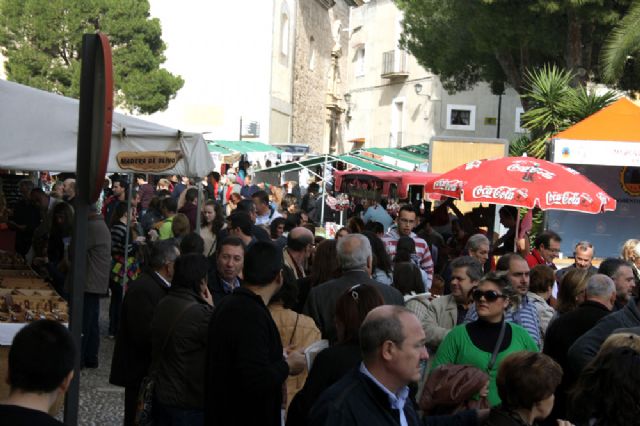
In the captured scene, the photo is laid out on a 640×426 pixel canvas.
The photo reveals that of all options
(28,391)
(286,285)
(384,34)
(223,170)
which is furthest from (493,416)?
(384,34)

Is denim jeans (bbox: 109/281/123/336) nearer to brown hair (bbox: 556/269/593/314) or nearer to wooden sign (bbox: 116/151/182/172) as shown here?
wooden sign (bbox: 116/151/182/172)

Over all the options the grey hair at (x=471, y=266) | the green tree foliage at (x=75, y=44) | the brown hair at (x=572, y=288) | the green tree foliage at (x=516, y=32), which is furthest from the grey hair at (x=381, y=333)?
the green tree foliage at (x=75, y=44)

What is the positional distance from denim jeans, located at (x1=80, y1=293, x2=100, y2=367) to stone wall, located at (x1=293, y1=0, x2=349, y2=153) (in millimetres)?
42554

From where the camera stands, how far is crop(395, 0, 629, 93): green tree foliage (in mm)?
27703

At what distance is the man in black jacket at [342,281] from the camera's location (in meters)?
6.29

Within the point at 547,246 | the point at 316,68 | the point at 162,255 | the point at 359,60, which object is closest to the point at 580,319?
the point at 162,255

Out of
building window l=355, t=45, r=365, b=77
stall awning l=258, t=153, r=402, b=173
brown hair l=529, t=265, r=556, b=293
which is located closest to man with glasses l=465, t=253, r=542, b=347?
brown hair l=529, t=265, r=556, b=293

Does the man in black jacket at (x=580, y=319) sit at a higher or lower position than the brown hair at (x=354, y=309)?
lower

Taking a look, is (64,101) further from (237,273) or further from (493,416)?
(493,416)

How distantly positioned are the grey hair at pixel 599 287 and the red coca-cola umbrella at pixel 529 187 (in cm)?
395

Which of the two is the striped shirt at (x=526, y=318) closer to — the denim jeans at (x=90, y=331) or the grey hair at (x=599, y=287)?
the grey hair at (x=599, y=287)

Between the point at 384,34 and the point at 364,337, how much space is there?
167ft

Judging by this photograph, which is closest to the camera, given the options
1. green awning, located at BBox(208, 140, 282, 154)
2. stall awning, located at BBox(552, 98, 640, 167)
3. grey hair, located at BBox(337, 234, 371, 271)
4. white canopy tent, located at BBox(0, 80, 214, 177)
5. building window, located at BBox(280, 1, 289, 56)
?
grey hair, located at BBox(337, 234, 371, 271)

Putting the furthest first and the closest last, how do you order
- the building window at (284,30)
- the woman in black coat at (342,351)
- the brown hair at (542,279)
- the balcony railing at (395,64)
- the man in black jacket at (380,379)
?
the balcony railing at (395,64) < the building window at (284,30) < the brown hair at (542,279) < the woman in black coat at (342,351) < the man in black jacket at (380,379)
